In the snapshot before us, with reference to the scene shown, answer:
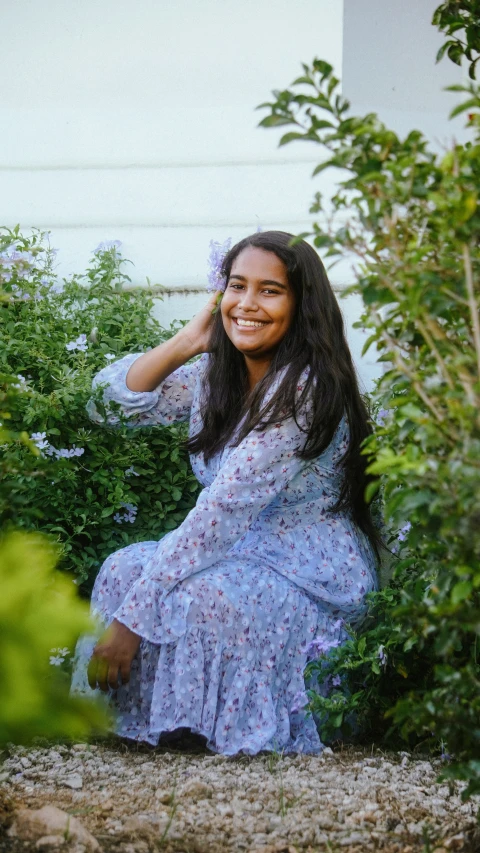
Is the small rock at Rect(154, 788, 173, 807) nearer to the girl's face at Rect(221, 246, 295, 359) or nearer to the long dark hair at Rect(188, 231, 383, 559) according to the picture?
the long dark hair at Rect(188, 231, 383, 559)

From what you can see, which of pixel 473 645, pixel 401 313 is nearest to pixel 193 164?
pixel 473 645

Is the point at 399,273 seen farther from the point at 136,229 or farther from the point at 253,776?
the point at 136,229

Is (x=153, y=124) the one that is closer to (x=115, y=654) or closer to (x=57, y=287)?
(x=57, y=287)

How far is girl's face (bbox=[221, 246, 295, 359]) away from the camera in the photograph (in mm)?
3471

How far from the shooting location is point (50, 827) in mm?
2115

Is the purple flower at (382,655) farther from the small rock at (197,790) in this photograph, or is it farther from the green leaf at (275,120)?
the green leaf at (275,120)

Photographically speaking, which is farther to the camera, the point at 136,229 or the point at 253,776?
the point at 136,229

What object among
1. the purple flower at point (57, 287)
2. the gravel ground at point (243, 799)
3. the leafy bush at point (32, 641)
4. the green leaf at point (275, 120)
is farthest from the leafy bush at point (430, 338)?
the purple flower at point (57, 287)

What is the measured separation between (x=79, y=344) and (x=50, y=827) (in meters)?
2.08

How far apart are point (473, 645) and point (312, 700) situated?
0.48m

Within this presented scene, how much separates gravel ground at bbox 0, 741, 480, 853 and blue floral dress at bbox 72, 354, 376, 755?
12cm

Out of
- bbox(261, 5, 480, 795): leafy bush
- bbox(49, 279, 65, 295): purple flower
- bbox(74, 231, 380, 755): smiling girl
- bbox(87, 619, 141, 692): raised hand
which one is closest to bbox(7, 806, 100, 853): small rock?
bbox(261, 5, 480, 795): leafy bush

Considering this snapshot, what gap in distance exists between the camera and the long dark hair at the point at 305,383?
3.36 meters

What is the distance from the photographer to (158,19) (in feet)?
15.8
